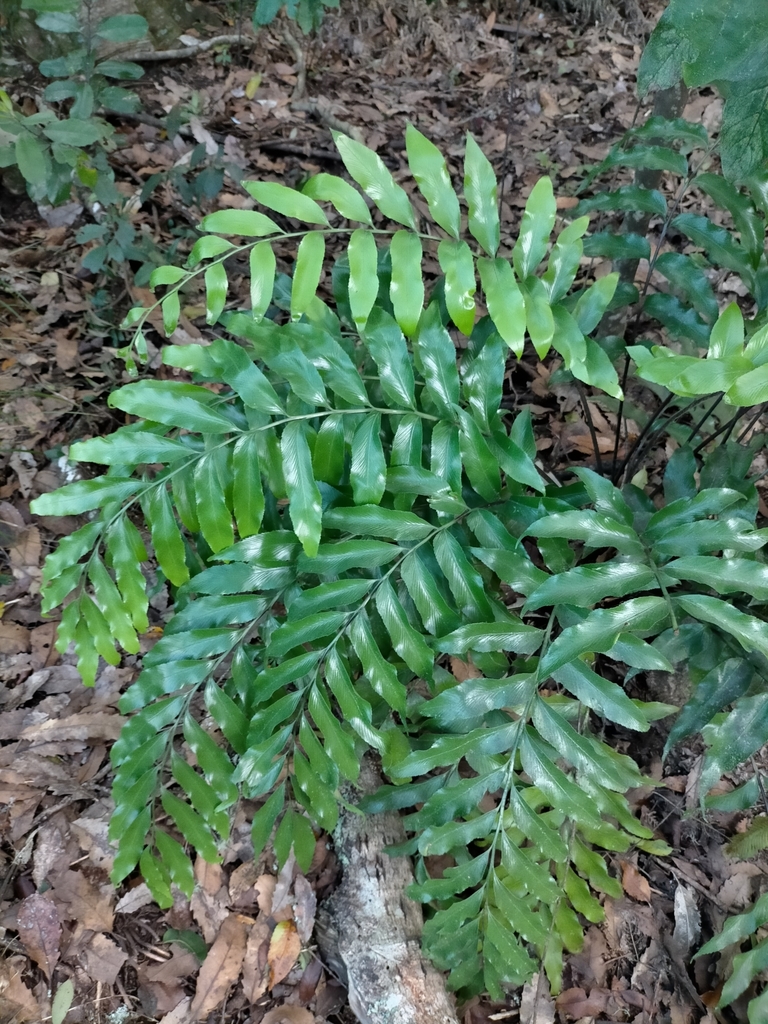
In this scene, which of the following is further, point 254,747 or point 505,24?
point 505,24

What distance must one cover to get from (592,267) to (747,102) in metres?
1.83

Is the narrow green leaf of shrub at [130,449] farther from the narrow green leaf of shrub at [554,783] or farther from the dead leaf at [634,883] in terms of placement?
the dead leaf at [634,883]

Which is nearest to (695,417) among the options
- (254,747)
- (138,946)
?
(254,747)

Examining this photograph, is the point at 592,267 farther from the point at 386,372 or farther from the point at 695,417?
the point at 386,372

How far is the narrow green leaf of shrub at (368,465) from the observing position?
1.19 meters

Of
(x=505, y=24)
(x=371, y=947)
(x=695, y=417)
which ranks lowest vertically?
(x=371, y=947)

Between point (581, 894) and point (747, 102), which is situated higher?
point (747, 102)

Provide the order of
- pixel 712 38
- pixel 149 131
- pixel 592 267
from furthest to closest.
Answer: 1. pixel 149 131
2. pixel 592 267
3. pixel 712 38

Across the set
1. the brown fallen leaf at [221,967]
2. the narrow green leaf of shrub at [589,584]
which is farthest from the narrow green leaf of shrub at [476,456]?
the brown fallen leaf at [221,967]

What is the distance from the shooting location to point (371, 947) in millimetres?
1412

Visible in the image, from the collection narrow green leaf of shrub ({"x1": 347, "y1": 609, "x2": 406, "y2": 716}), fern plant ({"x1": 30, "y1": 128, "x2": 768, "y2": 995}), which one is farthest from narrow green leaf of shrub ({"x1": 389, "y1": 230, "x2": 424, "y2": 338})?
narrow green leaf of shrub ({"x1": 347, "y1": 609, "x2": 406, "y2": 716})

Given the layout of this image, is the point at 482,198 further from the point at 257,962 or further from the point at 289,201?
the point at 257,962

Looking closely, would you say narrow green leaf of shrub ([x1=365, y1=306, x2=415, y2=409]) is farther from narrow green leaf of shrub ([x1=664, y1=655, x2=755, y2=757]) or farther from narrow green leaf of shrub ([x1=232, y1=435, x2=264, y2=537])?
narrow green leaf of shrub ([x1=664, y1=655, x2=755, y2=757])

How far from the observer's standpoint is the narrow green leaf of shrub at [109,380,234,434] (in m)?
1.18
